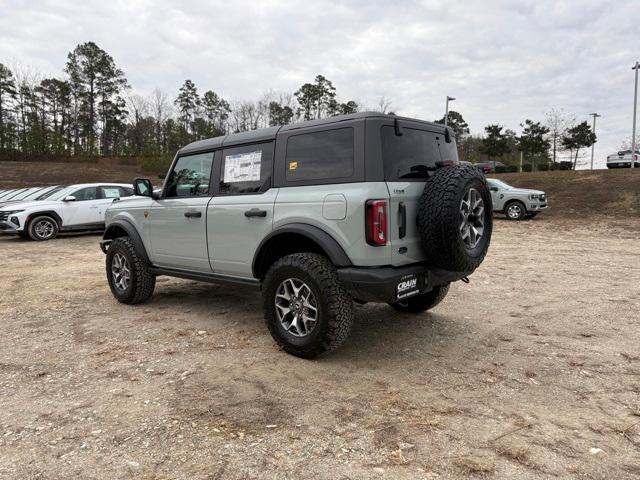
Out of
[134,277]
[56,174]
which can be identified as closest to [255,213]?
[134,277]

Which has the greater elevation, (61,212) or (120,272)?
(61,212)

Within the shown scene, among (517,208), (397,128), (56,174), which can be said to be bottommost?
(517,208)

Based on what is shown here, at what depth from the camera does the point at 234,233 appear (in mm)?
4430

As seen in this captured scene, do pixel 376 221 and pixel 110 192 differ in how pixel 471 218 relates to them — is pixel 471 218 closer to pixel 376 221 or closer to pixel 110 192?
pixel 376 221

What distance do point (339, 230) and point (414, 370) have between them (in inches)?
50.7

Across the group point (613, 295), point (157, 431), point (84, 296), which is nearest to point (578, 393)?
point (157, 431)

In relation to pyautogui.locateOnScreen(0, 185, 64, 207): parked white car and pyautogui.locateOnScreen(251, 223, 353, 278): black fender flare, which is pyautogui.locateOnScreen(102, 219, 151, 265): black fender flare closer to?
pyautogui.locateOnScreen(251, 223, 353, 278): black fender flare

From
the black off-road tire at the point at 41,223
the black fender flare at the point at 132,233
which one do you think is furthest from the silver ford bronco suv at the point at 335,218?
the black off-road tire at the point at 41,223

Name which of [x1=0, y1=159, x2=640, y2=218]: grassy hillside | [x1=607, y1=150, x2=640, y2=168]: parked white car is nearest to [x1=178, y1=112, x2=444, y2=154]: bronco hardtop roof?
[x1=0, y1=159, x2=640, y2=218]: grassy hillside

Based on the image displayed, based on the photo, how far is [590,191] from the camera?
20.6 m

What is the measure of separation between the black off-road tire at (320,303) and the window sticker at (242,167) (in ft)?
3.24

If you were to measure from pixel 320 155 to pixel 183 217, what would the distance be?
192 cm

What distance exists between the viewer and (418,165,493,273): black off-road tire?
3553 mm

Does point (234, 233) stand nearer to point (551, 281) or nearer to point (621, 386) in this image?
point (621, 386)
